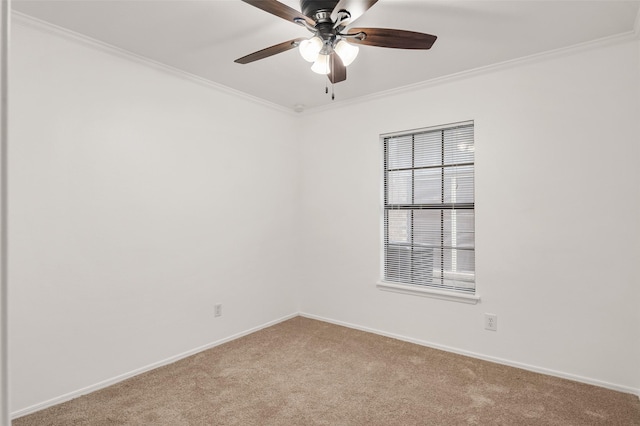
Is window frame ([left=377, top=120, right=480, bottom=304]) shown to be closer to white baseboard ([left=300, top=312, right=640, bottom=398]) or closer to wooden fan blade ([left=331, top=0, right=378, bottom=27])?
white baseboard ([left=300, top=312, right=640, bottom=398])

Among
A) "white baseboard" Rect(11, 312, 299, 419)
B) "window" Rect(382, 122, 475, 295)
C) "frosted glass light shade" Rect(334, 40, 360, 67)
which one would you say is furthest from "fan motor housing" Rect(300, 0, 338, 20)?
"white baseboard" Rect(11, 312, 299, 419)

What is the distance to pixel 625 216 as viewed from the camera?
2566 millimetres

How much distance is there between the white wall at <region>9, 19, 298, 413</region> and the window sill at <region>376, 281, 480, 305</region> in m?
1.33

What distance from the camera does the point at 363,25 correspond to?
2373mm

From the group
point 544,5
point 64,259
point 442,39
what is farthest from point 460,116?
point 64,259

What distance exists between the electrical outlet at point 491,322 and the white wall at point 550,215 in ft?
0.14

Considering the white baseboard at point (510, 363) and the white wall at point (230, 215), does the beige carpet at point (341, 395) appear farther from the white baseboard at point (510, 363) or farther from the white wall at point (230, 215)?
the white wall at point (230, 215)

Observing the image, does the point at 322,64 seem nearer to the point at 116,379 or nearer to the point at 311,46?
the point at 311,46

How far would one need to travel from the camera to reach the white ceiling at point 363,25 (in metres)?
2.17

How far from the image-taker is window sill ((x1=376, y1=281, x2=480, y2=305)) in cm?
320

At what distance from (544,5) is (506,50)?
0.61 m

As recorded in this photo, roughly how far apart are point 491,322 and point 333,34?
8.55ft

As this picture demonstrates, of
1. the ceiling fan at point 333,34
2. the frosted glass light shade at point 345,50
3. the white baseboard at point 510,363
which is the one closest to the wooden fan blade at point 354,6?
the ceiling fan at point 333,34

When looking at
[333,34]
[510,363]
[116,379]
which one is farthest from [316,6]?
[510,363]
